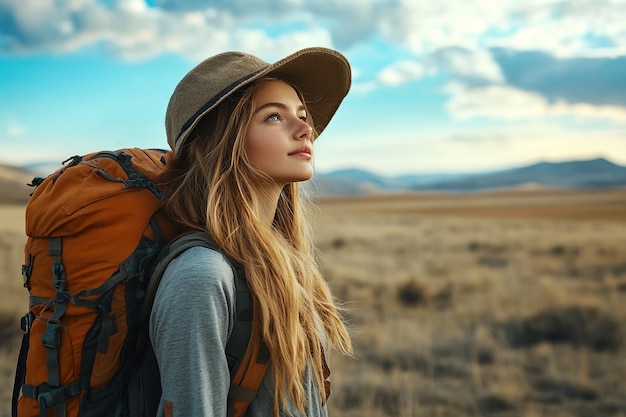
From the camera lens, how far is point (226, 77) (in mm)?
1784

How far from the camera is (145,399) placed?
1636 mm

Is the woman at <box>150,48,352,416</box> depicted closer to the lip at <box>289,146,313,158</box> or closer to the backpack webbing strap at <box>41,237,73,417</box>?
the lip at <box>289,146,313,158</box>

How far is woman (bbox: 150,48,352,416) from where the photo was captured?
4.74 ft

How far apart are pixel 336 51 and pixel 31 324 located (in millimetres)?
1397

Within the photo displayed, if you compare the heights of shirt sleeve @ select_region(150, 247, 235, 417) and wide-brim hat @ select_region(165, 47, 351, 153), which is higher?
wide-brim hat @ select_region(165, 47, 351, 153)

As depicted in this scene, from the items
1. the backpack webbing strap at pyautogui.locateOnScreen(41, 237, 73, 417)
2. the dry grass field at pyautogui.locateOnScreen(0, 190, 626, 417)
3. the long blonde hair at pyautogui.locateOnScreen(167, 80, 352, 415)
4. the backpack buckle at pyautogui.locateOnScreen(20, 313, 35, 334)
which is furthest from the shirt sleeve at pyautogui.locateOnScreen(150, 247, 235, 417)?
the dry grass field at pyautogui.locateOnScreen(0, 190, 626, 417)

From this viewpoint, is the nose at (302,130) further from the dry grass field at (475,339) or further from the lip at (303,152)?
the dry grass field at (475,339)

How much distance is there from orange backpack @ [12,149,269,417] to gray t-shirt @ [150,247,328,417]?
0.25ft

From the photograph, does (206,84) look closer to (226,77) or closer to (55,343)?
(226,77)

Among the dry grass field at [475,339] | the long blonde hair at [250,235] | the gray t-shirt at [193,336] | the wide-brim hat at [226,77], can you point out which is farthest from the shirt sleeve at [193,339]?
the dry grass field at [475,339]

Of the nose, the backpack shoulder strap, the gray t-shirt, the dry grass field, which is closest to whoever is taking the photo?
the gray t-shirt

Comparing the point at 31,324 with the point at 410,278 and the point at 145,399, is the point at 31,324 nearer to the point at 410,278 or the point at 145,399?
the point at 145,399

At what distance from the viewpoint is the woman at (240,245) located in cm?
145

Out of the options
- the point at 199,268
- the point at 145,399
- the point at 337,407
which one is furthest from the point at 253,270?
the point at 337,407
